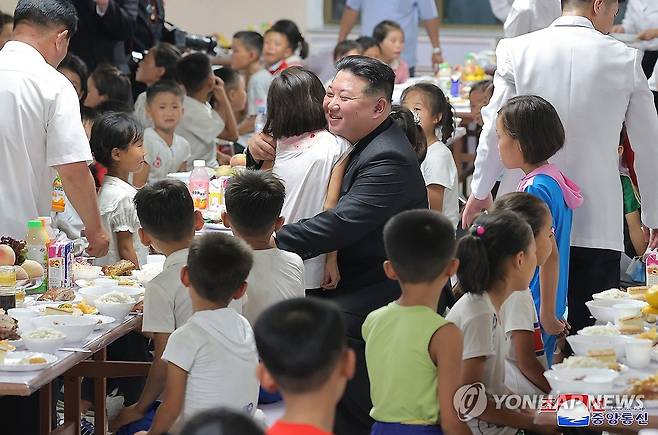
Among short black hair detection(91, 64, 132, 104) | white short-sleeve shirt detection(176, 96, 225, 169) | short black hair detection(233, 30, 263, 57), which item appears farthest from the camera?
short black hair detection(233, 30, 263, 57)

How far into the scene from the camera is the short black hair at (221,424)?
1.71 meters

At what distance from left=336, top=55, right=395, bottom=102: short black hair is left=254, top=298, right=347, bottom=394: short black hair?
172 cm

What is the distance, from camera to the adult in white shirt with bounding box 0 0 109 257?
4.10m

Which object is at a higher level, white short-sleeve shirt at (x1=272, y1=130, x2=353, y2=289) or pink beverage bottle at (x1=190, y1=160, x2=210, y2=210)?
white short-sleeve shirt at (x1=272, y1=130, x2=353, y2=289)

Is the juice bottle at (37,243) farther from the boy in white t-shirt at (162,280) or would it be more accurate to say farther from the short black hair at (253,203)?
the short black hair at (253,203)

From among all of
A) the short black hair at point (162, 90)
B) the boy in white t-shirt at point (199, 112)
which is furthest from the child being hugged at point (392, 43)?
the short black hair at point (162, 90)

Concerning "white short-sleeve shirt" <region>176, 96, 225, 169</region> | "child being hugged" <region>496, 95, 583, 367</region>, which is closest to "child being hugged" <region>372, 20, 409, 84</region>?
"white short-sleeve shirt" <region>176, 96, 225, 169</region>

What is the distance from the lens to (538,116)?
3863mm

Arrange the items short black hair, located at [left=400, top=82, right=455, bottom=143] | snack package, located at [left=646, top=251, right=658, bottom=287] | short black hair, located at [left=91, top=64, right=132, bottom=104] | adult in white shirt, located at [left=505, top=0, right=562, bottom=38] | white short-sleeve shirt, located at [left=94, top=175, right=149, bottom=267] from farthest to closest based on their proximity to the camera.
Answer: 1. short black hair, located at [left=91, top=64, right=132, bottom=104]
2. adult in white shirt, located at [left=505, top=0, right=562, bottom=38]
3. short black hair, located at [left=400, top=82, right=455, bottom=143]
4. white short-sleeve shirt, located at [left=94, top=175, right=149, bottom=267]
5. snack package, located at [left=646, top=251, right=658, bottom=287]

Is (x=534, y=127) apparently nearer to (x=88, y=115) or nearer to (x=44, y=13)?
(x=44, y=13)

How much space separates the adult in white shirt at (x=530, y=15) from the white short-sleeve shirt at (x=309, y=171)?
6.75ft

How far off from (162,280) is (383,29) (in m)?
6.11

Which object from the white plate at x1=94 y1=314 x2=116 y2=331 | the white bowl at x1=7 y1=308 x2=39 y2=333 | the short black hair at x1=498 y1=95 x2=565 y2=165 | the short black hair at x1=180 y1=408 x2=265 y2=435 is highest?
the short black hair at x1=498 y1=95 x2=565 y2=165

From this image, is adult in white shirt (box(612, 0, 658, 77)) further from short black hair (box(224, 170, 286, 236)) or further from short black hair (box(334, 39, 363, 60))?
short black hair (box(224, 170, 286, 236))
